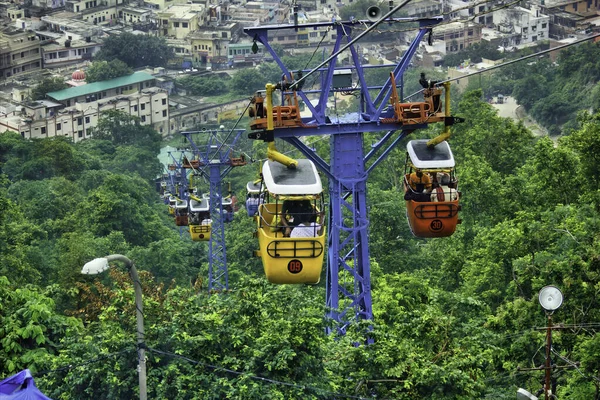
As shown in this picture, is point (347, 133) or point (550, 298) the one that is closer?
point (550, 298)

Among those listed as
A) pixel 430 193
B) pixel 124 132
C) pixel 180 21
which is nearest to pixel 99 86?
pixel 124 132

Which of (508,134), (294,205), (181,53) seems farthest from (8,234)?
(181,53)

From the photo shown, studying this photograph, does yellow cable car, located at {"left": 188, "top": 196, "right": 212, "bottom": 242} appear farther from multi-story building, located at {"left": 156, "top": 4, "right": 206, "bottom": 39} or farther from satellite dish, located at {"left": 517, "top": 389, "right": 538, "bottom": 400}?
multi-story building, located at {"left": 156, "top": 4, "right": 206, "bottom": 39}

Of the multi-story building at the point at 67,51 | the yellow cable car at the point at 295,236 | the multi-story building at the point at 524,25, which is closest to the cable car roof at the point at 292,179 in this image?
the yellow cable car at the point at 295,236

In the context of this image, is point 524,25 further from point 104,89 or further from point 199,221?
point 199,221

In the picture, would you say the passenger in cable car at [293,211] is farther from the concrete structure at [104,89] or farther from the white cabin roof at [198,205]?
the concrete structure at [104,89]
